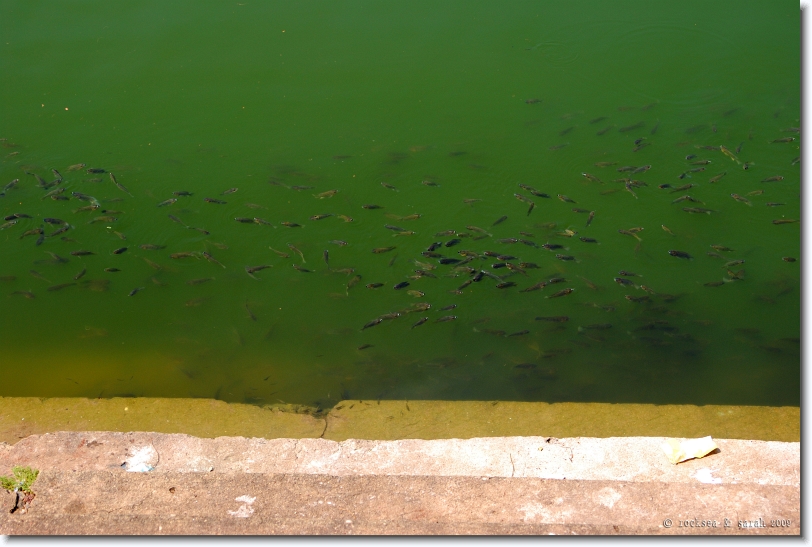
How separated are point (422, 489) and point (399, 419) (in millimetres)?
1230

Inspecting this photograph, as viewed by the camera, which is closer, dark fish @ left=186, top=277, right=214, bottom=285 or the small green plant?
the small green plant

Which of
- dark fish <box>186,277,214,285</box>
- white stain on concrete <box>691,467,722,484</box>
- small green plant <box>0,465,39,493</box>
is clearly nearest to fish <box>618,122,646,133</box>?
white stain on concrete <box>691,467,722,484</box>

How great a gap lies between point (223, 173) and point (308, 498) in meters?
4.00

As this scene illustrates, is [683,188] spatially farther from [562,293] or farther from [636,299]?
[562,293]

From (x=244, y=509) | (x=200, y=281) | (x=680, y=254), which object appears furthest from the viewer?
(x=200, y=281)

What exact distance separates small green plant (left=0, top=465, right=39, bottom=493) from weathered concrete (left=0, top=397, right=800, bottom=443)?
1.02 metres

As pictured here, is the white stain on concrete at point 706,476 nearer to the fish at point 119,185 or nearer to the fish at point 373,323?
the fish at point 373,323

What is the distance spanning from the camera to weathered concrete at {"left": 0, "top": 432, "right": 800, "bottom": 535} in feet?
11.6

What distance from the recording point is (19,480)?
388cm

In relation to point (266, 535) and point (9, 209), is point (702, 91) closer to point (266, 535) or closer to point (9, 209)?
point (266, 535)

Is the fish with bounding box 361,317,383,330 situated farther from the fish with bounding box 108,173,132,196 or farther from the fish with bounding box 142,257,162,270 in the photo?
the fish with bounding box 108,173,132,196

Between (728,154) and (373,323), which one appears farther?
(728,154)

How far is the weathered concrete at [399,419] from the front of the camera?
476 centimetres

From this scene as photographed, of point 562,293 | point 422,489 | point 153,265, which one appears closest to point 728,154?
point 562,293
